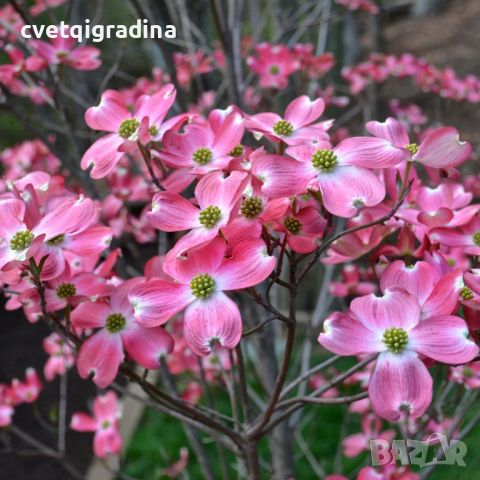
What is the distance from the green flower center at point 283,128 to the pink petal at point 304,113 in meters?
0.01

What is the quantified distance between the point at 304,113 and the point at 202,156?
143 millimetres

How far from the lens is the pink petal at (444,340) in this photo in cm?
53

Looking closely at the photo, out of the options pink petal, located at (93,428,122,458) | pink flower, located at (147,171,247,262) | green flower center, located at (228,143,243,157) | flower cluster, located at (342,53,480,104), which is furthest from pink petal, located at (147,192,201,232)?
flower cluster, located at (342,53,480,104)

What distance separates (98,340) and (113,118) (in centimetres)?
26

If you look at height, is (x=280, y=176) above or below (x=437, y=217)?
above

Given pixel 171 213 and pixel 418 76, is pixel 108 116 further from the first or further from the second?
pixel 418 76

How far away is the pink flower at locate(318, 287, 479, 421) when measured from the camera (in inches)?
20.7

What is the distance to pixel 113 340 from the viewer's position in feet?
2.15

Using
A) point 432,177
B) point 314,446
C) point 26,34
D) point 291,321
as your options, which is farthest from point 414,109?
point 291,321

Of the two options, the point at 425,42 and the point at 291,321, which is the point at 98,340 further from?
the point at 425,42

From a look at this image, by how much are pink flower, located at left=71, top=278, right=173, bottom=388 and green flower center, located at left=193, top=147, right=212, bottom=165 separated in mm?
145

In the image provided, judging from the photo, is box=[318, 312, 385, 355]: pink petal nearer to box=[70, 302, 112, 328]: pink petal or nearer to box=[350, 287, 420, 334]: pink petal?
box=[350, 287, 420, 334]: pink petal

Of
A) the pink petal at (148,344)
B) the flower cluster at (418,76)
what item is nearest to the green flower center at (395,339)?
the pink petal at (148,344)

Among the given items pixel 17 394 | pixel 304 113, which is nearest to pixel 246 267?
pixel 304 113
